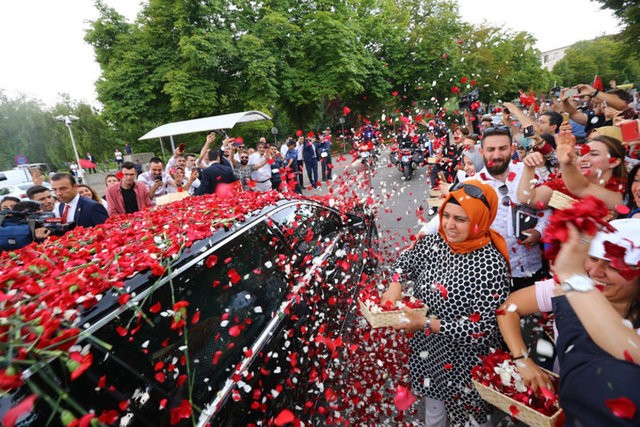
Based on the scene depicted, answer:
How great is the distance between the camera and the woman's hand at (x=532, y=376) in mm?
1727

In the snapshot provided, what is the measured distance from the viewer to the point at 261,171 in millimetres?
8758

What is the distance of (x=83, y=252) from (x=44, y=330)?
1.05 meters

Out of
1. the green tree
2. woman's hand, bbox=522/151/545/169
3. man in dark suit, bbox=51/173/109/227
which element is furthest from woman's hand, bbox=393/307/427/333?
the green tree

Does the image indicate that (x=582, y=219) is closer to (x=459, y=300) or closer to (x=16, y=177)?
(x=459, y=300)

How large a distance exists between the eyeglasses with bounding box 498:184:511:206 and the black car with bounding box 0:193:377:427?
1.96 m

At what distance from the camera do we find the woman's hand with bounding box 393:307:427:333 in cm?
204

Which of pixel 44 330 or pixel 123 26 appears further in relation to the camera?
pixel 123 26

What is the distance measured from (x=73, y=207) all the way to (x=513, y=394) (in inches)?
225

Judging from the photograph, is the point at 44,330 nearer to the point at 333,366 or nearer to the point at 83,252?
the point at 83,252

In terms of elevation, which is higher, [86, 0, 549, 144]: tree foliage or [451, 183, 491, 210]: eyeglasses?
[86, 0, 549, 144]: tree foliage

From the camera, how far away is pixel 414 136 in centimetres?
1345

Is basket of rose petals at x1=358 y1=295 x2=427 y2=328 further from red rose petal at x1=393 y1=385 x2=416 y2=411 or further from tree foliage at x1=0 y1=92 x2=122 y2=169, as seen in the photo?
tree foliage at x1=0 y1=92 x2=122 y2=169

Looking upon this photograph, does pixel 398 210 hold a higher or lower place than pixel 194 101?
lower

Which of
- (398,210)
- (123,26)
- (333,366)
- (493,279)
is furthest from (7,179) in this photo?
(493,279)
